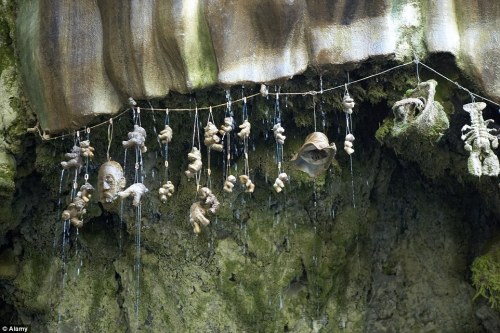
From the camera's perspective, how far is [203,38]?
457 centimetres

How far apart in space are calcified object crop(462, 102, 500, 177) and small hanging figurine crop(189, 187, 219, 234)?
1739 mm

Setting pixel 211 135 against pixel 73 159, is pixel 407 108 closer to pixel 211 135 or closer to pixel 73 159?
pixel 211 135

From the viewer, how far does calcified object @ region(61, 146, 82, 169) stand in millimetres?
4750

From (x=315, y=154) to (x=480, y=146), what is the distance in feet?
3.60

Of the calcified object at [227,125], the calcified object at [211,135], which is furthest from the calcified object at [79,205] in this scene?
the calcified object at [227,125]

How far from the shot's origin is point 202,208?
4.59 metres

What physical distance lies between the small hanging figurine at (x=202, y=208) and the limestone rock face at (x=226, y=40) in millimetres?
756

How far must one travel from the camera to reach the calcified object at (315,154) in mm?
4508

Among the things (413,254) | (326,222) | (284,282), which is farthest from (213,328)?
(413,254)

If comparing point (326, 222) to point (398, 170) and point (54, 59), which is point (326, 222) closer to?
point (398, 170)

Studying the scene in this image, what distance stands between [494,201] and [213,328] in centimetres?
254

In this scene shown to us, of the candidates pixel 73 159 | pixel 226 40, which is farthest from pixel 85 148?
pixel 226 40

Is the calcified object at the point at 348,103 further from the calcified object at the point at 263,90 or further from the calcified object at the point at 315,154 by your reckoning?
the calcified object at the point at 263,90

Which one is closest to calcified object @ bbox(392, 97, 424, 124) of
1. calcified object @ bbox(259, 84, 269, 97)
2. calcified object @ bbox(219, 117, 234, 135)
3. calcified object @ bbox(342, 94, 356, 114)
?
calcified object @ bbox(342, 94, 356, 114)
